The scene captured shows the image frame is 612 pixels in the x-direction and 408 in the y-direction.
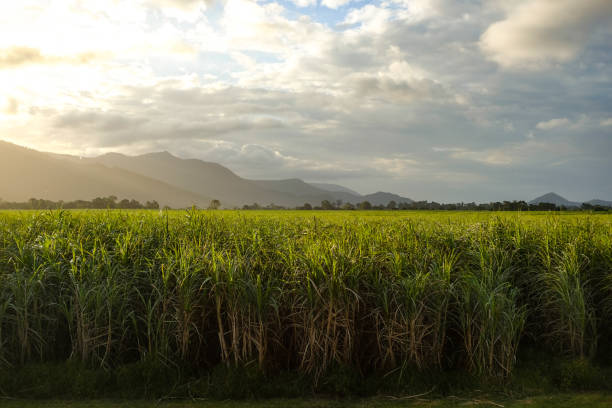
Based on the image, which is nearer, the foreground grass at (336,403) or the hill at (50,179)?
the foreground grass at (336,403)

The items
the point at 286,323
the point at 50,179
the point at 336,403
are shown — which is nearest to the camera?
the point at 336,403

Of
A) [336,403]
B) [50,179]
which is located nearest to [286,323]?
[336,403]

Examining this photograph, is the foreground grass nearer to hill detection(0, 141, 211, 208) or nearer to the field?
the field

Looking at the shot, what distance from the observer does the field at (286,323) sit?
6.65m

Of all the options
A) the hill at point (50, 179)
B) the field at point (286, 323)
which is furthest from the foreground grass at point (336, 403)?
the hill at point (50, 179)

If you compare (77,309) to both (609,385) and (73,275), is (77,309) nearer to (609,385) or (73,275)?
(73,275)

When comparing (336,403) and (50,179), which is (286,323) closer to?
(336,403)

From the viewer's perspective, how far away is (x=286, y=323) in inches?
290

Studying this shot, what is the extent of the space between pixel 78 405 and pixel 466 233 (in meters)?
8.28

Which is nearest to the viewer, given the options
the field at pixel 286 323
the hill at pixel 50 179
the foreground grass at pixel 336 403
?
the foreground grass at pixel 336 403

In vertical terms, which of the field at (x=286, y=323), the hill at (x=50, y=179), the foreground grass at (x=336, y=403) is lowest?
the foreground grass at (x=336, y=403)

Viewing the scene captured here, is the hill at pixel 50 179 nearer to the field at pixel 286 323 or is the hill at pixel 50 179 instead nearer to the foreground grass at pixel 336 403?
the field at pixel 286 323

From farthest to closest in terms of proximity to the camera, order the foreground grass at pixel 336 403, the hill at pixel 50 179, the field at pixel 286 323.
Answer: the hill at pixel 50 179, the field at pixel 286 323, the foreground grass at pixel 336 403

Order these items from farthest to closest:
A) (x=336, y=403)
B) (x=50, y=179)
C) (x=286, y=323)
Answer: (x=50, y=179), (x=286, y=323), (x=336, y=403)
